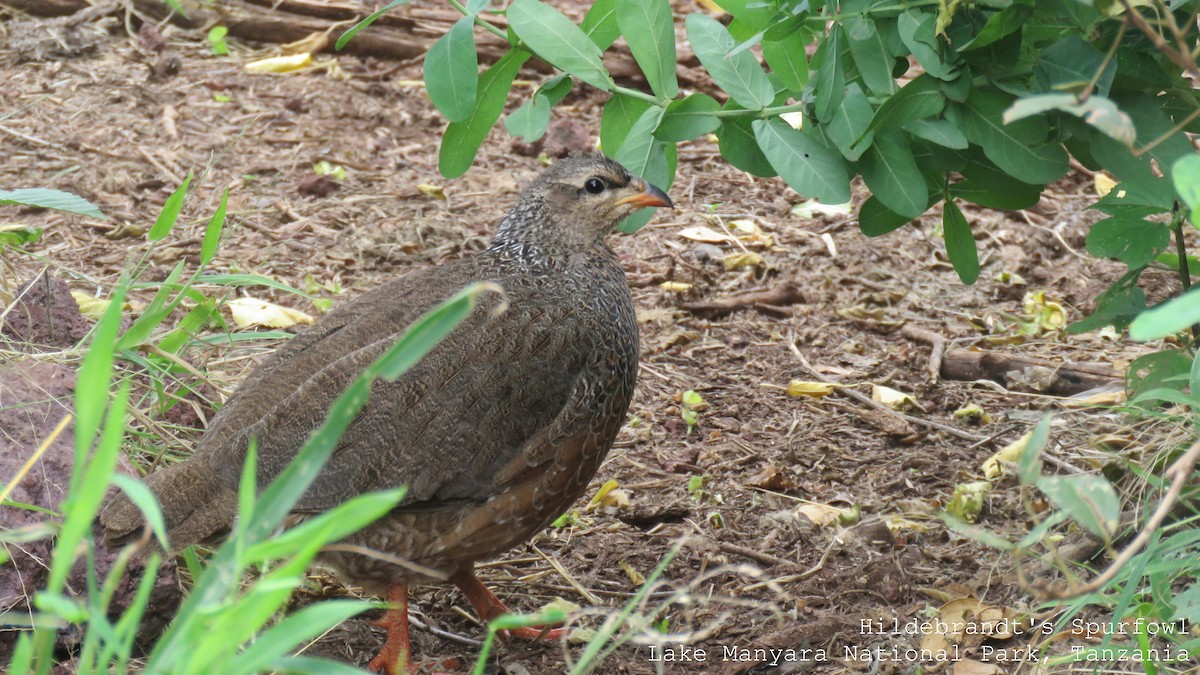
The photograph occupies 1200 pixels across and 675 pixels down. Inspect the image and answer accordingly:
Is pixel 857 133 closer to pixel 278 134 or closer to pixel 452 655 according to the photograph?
pixel 452 655

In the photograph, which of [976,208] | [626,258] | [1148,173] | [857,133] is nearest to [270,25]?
[626,258]

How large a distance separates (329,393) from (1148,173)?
234 centimetres

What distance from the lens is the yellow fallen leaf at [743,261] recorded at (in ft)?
19.6

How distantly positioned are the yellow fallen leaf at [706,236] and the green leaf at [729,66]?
276cm

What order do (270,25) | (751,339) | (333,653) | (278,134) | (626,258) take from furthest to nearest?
(270,25) → (278,134) → (626,258) → (751,339) → (333,653)

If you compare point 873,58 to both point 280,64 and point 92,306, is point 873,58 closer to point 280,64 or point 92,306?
point 92,306

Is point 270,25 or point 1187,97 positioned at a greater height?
point 1187,97

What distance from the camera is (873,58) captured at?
321 centimetres

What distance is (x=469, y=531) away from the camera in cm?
357

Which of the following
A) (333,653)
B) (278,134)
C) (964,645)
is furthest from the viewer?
(278,134)

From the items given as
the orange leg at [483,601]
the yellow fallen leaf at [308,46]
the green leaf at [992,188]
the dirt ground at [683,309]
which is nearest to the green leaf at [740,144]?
the green leaf at [992,188]

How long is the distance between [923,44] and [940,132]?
227 mm

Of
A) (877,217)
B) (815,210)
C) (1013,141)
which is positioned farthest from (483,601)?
(815,210)

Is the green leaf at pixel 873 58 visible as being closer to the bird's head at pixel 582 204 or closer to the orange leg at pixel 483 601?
the bird's head at pixel 582 204
